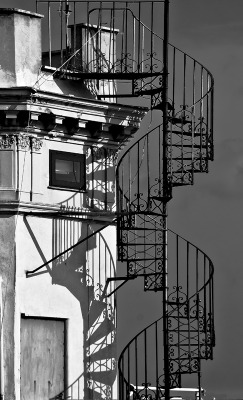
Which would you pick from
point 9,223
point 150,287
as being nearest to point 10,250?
point 9,223

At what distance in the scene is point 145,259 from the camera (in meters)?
48.6

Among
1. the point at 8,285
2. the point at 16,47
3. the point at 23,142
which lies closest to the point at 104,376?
the point at 8,285

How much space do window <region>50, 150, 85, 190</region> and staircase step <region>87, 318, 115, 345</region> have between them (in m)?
3.39

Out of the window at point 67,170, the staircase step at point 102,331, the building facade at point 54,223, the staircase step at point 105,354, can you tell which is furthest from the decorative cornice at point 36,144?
the staircase step at point 105,354

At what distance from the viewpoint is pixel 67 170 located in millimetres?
48938

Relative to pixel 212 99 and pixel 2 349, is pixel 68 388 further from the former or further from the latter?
pixel 212 99

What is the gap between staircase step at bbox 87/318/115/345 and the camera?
49.2 m

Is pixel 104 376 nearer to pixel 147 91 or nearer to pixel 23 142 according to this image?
pixel 23 142

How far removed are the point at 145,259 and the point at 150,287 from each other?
0.69m

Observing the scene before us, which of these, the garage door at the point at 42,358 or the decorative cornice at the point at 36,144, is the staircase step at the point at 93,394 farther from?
the decorative cornice at the point at 36,144

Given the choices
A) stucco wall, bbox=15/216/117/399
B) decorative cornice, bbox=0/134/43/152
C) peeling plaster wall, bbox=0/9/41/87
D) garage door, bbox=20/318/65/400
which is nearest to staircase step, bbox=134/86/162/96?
peeling plaster wall, bbox=0/9/41/87

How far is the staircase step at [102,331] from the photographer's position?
1939 inches

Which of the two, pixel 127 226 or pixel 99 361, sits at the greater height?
pixel 127 226

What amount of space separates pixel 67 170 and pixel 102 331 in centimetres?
408
